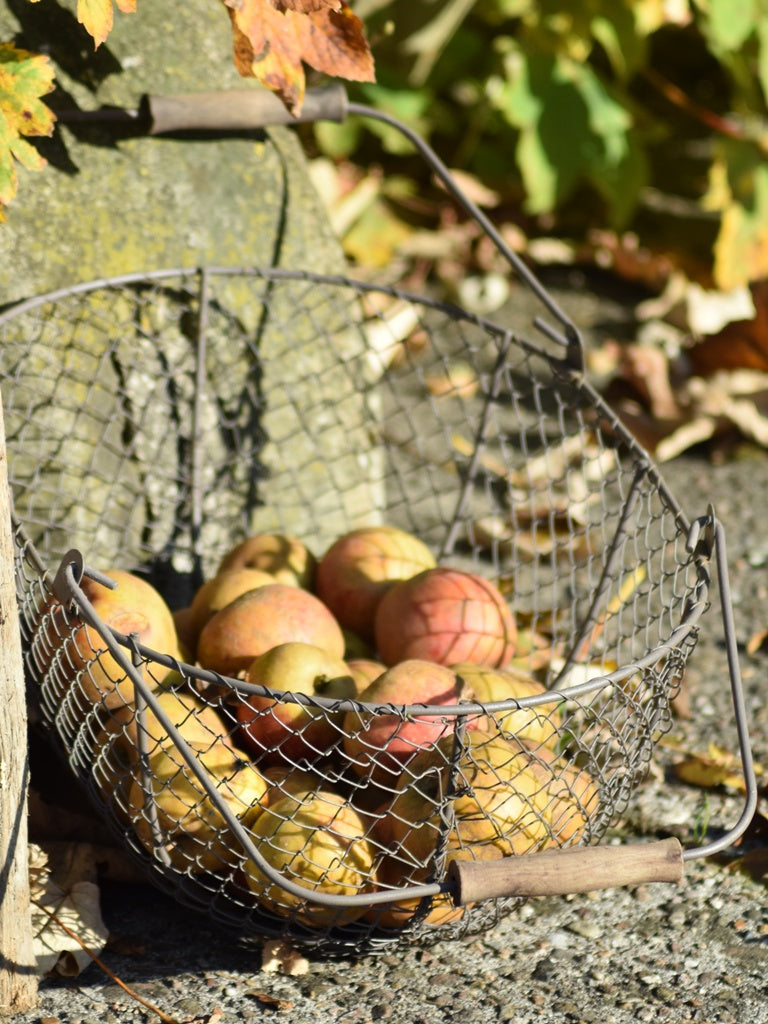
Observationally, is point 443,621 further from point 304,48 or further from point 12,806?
point 304,48

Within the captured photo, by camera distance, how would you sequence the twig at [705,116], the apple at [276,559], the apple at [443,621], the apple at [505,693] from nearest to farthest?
the apple at [505,693] < the apple at [443,621] < the apple at [276,559] < the twig at [705,116]

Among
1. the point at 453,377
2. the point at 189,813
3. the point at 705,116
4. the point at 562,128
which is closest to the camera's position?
the point at 189,813

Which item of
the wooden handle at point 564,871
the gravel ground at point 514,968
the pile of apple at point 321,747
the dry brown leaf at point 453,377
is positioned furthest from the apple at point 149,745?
the dry brown leaf at point 453,377

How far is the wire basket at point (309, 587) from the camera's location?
1652 mm

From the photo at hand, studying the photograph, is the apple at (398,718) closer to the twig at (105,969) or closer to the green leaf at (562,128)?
the twig at (105,969)

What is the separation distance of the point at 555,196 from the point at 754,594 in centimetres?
175

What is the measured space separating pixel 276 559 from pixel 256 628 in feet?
1.04

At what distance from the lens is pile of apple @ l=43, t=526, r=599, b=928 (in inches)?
65.9

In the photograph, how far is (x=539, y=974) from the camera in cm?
182

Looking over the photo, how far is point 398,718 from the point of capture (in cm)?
175

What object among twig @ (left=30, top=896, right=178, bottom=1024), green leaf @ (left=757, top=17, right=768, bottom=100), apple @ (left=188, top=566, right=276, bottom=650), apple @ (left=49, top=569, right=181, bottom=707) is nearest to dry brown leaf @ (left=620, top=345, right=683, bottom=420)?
green leaf @ (left=757, top=17, right=768, bottom=100)

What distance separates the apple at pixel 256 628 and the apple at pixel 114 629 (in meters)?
0.08

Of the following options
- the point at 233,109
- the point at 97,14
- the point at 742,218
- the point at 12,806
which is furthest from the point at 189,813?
the point at 742,218

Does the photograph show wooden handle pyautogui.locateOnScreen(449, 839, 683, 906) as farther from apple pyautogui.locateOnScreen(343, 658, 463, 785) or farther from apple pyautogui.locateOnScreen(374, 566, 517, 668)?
apple pyautogui.locateOnScreen(374, 566, 517, 668)
